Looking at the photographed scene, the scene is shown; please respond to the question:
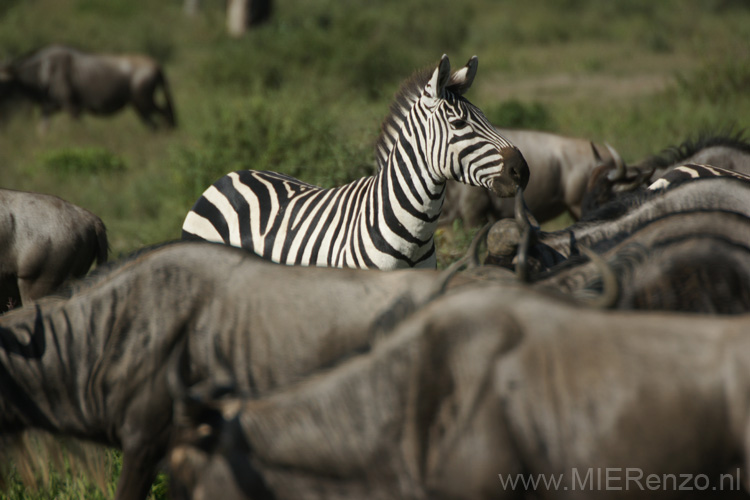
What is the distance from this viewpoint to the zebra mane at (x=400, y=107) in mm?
4504

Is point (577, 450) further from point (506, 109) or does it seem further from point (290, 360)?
point (506, 109)

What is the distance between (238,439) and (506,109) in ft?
30.9

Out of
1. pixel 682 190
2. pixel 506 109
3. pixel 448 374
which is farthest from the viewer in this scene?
pixel 506 109

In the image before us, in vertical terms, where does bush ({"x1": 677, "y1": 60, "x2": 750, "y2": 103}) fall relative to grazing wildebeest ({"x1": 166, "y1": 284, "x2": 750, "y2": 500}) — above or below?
above

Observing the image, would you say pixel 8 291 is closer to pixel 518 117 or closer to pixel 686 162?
pixel 686 162

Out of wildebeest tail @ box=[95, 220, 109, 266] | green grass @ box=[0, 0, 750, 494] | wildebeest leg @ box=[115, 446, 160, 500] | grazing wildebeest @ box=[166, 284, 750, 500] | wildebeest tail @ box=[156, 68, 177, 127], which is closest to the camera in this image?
grazing wildebeest @ box=[166, 284, 750, 500]

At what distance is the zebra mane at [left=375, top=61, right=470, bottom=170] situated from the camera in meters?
4.50

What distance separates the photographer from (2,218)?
469 centimetres

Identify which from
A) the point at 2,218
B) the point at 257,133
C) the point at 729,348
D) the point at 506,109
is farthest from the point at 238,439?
the point at 506,109

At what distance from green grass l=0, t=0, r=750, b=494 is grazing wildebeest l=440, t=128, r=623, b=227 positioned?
48 cm

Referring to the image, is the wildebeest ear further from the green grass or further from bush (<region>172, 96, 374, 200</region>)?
bush (<region>172, 96, 374, 200</region>)

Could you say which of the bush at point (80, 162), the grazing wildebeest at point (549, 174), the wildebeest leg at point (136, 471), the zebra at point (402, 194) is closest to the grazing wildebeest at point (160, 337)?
the wildebeest leg at point (136, 471)

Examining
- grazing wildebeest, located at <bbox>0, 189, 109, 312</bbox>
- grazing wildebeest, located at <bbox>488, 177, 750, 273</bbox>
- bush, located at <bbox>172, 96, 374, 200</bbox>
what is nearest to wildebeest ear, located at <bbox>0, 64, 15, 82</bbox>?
bush, located at <bbox>172, 96, 374, 200</bbox>

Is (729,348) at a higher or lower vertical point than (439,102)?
lower
